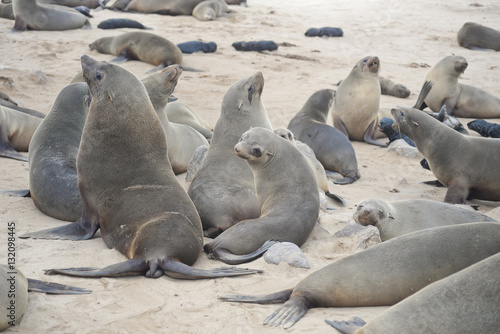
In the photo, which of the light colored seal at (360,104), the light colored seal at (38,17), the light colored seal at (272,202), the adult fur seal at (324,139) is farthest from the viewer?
the light colored seal at (38,17)

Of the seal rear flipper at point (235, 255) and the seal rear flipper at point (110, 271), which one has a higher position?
the seal rear flipper at point (110, 271)

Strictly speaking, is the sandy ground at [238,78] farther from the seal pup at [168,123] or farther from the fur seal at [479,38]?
the seal pup at [168,123]

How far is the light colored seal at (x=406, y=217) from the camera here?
198 inches

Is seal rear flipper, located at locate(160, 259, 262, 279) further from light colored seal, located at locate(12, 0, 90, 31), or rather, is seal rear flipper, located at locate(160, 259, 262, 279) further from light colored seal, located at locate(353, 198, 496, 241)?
light colored seal, located at locate(12, 0, 90, 31)

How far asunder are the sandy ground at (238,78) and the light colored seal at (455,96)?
0.34 m

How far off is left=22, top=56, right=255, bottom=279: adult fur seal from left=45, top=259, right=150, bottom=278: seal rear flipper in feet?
0.37

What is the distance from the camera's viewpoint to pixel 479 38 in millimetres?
14656

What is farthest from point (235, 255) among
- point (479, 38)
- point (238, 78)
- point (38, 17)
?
point (479, 38)

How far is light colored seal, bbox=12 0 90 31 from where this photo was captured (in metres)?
13.4

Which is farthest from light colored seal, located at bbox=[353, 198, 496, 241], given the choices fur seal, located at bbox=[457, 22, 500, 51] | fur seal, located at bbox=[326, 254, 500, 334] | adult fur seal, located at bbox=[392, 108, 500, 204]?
fur seal, located at bbox=[457, 22, 500, 51]

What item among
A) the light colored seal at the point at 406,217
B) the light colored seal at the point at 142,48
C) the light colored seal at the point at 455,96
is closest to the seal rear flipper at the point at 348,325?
the light colored seal at the point at 406,217

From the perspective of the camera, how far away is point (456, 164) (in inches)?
271

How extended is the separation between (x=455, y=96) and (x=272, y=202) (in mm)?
6339

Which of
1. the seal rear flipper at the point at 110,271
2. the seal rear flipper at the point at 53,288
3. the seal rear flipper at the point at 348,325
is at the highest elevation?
the seal rear flipper at the point at 348,325
